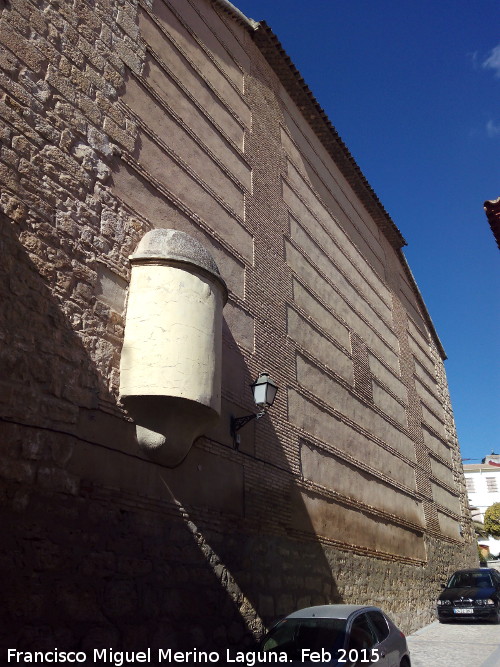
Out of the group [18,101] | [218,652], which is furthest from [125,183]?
[218,652]

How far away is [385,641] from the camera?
19.3 feet

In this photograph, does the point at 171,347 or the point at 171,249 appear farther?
the point at 171,249

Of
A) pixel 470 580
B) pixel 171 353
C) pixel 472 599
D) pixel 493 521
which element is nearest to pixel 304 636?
pixel 171 353

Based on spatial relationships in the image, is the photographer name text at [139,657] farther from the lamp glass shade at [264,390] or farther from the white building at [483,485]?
the white building at [483,485]

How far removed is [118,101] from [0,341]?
3675 millimetres

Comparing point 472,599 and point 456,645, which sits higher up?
point 472,599

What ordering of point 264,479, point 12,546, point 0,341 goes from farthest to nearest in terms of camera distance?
point 264,479, point 0,341, point 12,546

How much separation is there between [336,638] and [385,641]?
2.95ft

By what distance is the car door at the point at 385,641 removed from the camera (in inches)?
226

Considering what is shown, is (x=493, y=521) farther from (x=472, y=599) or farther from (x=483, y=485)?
(x=472, y=599)

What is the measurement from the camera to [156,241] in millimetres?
6539

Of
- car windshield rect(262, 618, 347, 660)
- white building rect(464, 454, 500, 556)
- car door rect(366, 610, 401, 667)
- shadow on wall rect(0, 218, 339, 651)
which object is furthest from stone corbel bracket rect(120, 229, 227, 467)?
white building rect(464, 454, 500, 556)

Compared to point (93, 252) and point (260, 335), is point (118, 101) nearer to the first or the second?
point (93, 252)

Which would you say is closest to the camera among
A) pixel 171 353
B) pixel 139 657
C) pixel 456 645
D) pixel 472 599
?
pixel 139 657
